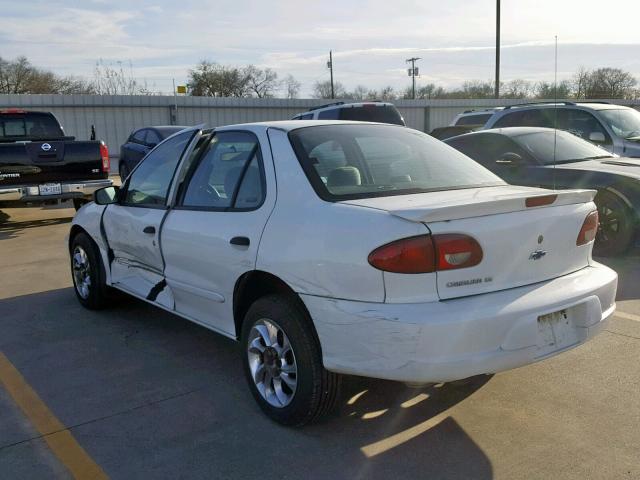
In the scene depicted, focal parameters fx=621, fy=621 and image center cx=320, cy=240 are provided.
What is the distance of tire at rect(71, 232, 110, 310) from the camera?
5.48 m

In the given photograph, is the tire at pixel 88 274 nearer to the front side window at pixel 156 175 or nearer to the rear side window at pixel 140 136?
the front side window at pixel 156 175

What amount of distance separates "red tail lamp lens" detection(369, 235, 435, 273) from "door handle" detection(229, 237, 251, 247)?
37.6 inches

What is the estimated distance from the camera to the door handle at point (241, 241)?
3.43 meters

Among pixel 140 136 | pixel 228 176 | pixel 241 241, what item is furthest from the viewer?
pixel 140 136

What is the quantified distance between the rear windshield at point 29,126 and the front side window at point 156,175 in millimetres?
7066

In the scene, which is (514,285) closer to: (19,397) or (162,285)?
(162,285)

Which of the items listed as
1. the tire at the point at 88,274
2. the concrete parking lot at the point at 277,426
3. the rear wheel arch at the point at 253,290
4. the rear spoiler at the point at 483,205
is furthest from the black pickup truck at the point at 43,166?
the rear spoiler at the point at 483,205

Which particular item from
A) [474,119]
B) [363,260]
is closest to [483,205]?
[363,260]

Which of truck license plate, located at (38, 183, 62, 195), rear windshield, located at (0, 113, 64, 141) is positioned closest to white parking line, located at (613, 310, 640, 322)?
truck license plate, located at (38, 183, 62, 195)

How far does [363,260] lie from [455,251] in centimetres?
42

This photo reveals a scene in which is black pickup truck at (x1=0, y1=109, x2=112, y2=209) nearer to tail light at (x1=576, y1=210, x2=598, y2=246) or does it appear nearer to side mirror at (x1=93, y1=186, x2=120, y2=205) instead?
side mirror at (x1=93, y1=186, x2=120, y2=205)

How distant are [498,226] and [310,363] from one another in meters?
1.13

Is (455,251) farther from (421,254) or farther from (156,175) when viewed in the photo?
(156,175)

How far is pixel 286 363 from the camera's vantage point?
3307mm
